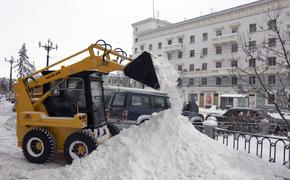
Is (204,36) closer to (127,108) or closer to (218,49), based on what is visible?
(218,49)

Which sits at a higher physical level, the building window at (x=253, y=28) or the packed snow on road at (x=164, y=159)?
the building window at (x=253, y=28)

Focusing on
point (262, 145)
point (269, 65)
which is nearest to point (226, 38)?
point (262, 145)

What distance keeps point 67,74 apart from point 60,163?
2.18 metres

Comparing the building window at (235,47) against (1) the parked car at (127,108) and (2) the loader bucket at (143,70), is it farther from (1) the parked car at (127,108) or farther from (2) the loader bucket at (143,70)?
(2) the loader bucket at (143,70)

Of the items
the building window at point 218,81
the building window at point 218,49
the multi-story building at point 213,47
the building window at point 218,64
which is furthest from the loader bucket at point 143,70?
the building window at point 218,49

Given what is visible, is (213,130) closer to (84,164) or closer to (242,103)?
(84,164)

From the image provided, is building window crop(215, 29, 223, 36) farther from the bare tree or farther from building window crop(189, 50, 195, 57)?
the bare tree

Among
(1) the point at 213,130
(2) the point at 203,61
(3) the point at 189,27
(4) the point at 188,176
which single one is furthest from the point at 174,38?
(4) the point at 188,176

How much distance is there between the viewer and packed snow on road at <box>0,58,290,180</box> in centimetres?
516

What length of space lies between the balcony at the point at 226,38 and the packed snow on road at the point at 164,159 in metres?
37.5

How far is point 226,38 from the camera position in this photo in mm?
42562

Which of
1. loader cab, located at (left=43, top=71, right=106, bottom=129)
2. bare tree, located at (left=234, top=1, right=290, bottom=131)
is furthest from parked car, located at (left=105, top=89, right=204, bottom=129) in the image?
bare tree, located at (left=234, top=1, right=290, bottom=131)

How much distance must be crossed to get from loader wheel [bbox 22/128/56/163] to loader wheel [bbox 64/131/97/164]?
421mm

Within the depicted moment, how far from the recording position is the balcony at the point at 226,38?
4144 centimetres
